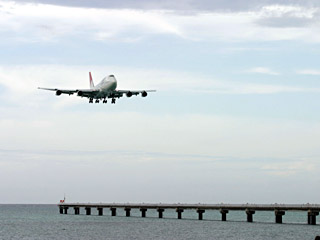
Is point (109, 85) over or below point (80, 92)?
over

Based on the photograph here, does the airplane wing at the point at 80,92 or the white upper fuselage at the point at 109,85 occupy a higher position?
the white upper fuselage at the point at 109,85

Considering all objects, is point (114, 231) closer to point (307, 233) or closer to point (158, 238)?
point (158, 238)

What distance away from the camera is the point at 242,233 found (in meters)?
103

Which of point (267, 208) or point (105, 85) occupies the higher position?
point (105, 85)

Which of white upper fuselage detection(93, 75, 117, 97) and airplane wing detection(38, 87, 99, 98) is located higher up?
white upper fuselage detection(93, 75, 117, 97)

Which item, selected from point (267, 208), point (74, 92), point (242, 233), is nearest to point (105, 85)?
point (74, 92)

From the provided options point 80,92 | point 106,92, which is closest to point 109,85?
point 106,92

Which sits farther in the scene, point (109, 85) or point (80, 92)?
point (109, 85)

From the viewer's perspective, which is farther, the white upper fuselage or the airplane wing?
the white upper fuselage

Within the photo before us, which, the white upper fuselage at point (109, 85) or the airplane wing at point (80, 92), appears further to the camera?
the white upper fuselage at point (109, 85)

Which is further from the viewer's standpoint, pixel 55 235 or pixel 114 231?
pixel 114 231

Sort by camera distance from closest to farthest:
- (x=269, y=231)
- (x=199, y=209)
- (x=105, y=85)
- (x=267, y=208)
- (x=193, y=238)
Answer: (x=193, y=238), (x=105, y=85), (x=269, y=231), (x=267, y=208), (x=199, y=209)

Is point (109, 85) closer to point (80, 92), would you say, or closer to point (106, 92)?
point (106, 92)

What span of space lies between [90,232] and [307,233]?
37978mm
